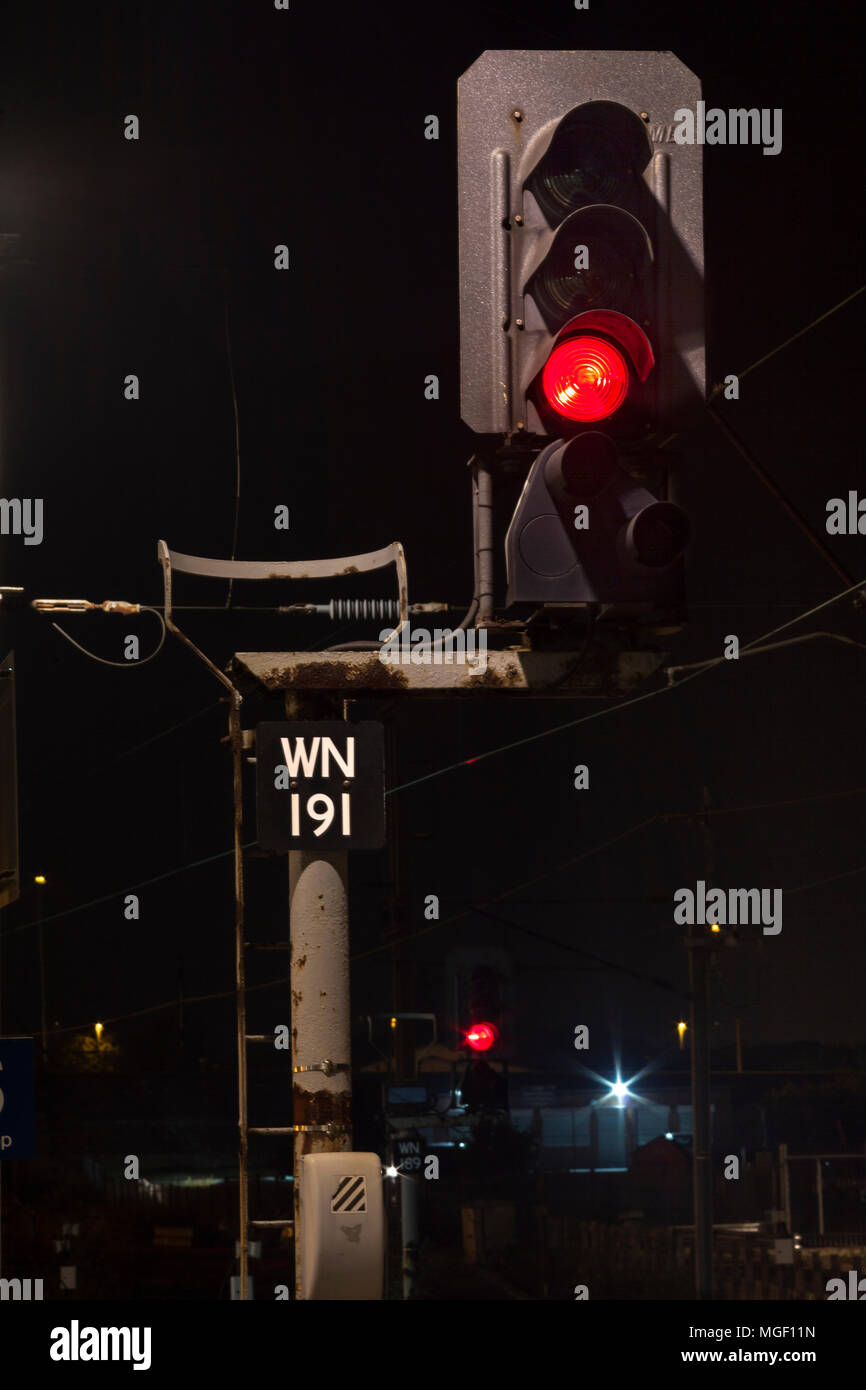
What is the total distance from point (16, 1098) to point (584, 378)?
4.73 meters

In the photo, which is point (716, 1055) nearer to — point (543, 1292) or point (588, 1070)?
point (588, 1070)

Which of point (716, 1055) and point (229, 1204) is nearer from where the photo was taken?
point (229, 1204)

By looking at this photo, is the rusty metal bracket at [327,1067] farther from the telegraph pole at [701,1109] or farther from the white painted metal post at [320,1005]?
the telegraph pole at [701,1109]

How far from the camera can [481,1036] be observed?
18547mm

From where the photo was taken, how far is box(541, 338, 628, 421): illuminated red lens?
14.3 ft

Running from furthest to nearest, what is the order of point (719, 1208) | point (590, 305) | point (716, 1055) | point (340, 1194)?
point (716, 1055), point (719, 1208), point (340, 1194), point (590, 305)

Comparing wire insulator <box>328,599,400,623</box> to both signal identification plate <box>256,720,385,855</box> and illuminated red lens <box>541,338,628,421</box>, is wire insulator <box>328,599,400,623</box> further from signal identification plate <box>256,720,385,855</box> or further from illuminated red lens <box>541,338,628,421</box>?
illuminated red lens <box>541,338,628,421</box>

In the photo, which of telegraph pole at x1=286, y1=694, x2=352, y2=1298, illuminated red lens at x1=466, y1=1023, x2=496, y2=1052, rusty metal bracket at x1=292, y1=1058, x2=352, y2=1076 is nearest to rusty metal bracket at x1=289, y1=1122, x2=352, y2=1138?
telegraph pole at x1=286, y1=694, x2=352, y2=1298

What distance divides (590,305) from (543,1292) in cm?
2482

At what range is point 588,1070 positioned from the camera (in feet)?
324

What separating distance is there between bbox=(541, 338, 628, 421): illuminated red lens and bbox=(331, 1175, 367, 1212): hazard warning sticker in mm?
2582

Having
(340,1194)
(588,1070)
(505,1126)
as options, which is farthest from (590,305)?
(588,1070)
